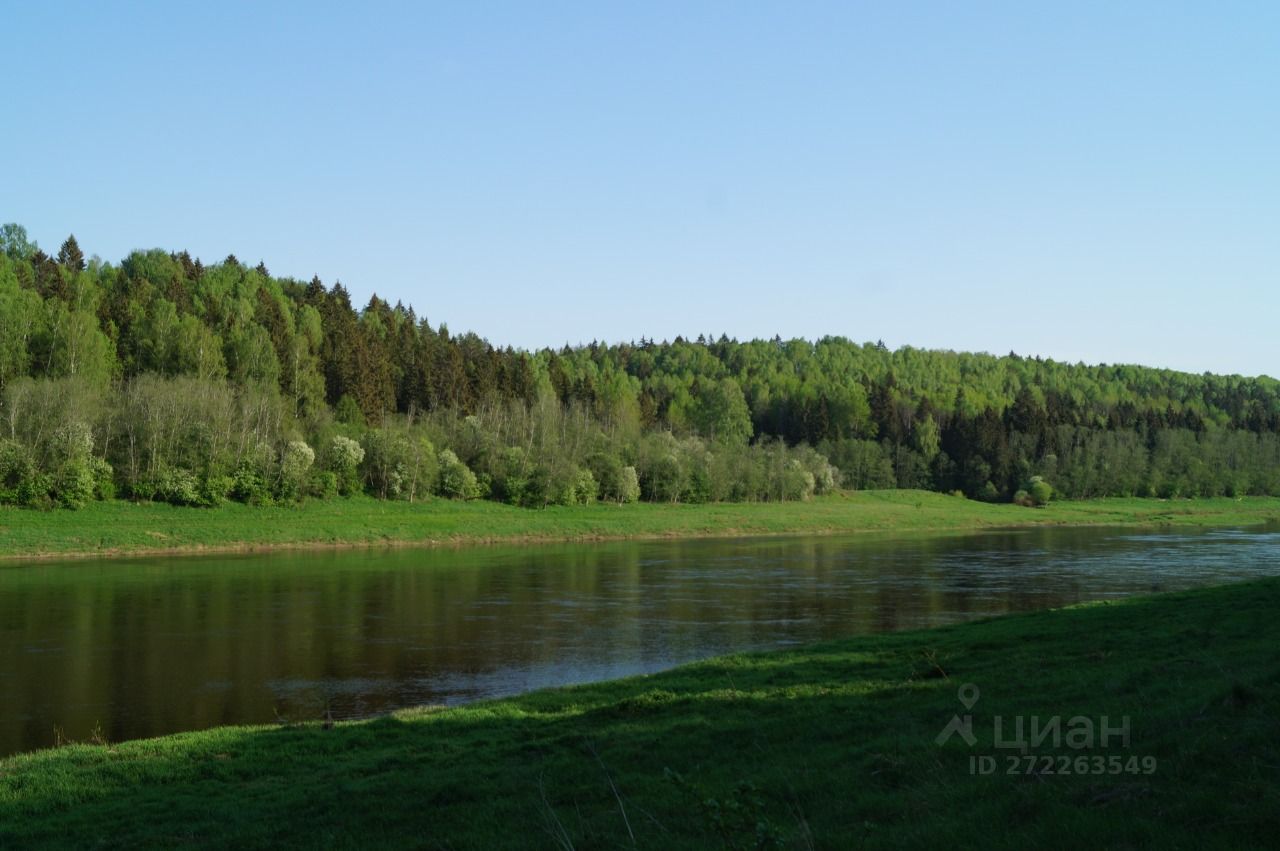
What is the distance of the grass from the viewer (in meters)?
7.90

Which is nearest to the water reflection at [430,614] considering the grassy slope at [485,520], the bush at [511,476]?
the grassy slope at [485,520]

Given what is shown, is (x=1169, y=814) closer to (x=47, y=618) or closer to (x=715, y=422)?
(x=47, y=618)

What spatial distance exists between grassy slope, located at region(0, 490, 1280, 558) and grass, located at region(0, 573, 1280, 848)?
50.9 m

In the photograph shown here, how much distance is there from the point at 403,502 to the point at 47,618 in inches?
2003

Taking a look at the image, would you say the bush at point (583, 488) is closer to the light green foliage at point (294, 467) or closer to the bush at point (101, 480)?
the light green foliage at point (294, 467)

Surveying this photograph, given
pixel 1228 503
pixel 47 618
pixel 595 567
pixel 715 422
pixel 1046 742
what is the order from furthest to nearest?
pixel 715 422 → pixel 1228 503 → pixel 595 567 → pixel 47 618 → pixel 1046 742

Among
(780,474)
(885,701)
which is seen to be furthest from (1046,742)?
(780,474)

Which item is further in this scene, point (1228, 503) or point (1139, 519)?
point (1228, 503)

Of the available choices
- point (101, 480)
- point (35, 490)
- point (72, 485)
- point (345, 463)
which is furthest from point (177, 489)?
point (345, 463)

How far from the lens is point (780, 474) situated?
118938mm

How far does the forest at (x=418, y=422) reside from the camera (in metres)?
76.1

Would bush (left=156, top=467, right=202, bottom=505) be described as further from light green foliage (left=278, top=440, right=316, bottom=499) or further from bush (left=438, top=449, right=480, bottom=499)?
bush (left=438, top=449, right=480, bottom=499)

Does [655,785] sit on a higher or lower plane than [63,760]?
higher

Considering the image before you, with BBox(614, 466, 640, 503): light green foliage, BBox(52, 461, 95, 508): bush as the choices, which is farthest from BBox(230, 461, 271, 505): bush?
BBox(614, 466, 640, 503): light green foliage
